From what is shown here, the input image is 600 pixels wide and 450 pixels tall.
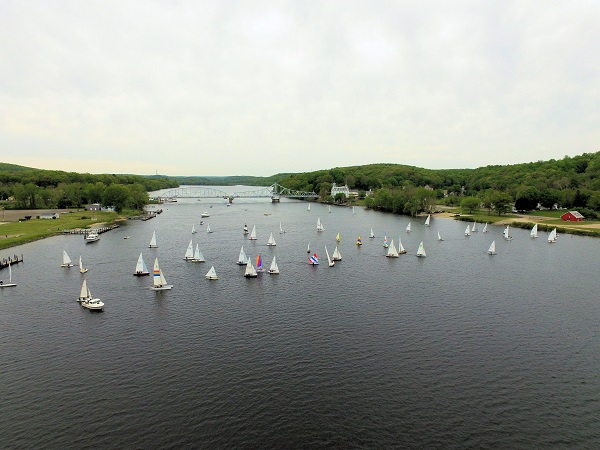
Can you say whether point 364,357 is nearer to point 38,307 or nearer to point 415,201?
point 38,307

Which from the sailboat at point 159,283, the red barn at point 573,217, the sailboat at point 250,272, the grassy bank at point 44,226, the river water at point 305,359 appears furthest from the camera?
the red barn at point 573,217

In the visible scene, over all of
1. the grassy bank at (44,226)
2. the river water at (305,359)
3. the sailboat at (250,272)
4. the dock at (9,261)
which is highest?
the grassy bank at (44,226)

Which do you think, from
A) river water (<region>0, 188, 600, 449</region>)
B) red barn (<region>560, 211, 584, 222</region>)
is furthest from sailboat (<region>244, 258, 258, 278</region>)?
red barn (<region>560, 211, 584, 222</region>)

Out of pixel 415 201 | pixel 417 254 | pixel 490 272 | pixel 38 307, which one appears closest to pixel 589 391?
pixel 490 272

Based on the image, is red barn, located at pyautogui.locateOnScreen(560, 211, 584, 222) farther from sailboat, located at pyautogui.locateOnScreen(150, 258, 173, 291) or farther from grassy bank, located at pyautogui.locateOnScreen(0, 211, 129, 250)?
grassy bank, located at pyautogui.locateOnScreen(0, 211, 129, 250)

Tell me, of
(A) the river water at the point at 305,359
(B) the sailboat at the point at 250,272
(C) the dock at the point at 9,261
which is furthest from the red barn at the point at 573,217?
(C) the dock at the point at 9,261

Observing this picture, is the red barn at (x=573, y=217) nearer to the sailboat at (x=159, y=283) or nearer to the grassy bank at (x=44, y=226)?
the sailboat at (x=159, y=283)
